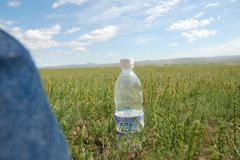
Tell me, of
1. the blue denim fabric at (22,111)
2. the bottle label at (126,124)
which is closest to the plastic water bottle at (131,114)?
the bottle label at (126,124)

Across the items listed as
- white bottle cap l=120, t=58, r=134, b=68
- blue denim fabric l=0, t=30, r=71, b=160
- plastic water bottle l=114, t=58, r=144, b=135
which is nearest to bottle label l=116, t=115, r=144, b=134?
plastic water bottle l=114, t=58, r=144, b=135

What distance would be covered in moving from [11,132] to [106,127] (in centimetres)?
142

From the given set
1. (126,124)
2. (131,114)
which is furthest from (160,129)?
(131,114)

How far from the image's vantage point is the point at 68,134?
182 centimetres

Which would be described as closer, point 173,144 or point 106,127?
point 173,144

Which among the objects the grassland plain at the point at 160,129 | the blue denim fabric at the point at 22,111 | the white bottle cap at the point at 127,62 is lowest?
the grassland plain at the point at 160,129

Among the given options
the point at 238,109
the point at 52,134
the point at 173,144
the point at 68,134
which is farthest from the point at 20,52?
the point at 238,109

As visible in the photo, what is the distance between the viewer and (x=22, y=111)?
621 millimetres

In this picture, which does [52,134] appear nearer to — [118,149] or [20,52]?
[20,52]

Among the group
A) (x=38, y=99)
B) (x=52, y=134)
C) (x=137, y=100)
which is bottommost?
(x=137, y=100)

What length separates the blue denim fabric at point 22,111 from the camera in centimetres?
59

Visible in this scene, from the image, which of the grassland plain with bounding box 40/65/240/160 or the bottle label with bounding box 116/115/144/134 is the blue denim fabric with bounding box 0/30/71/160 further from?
the bottle label with bounding box 116/115/144/134

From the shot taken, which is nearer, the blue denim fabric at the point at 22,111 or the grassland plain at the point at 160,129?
the blue denim fabric at the point at 22,111

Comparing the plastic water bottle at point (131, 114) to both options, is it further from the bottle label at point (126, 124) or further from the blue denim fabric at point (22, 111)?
the blue denim fabric at point (22, 111)
